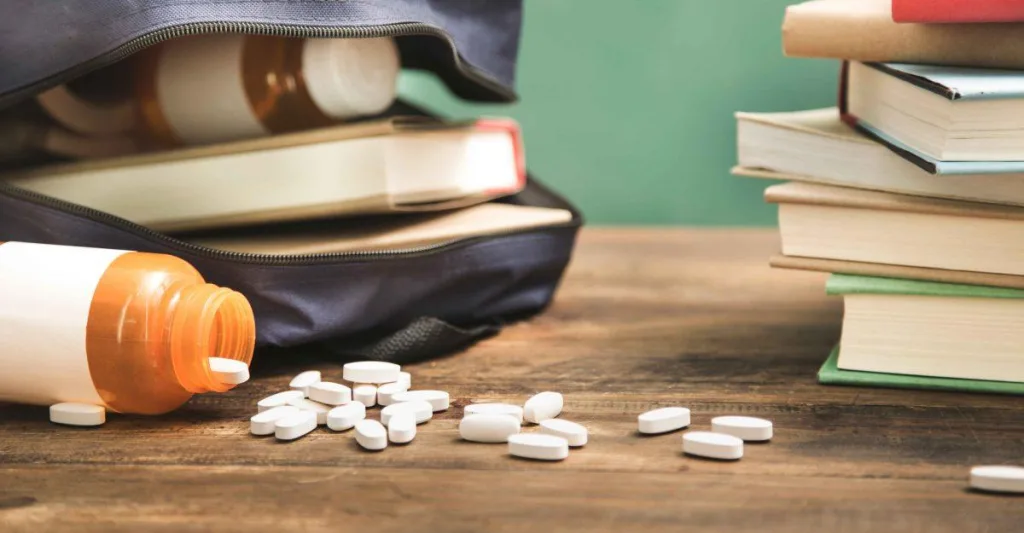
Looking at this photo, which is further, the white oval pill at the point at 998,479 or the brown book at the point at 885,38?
the brown book at the point at 885,38

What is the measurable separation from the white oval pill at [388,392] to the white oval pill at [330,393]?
0.06ft

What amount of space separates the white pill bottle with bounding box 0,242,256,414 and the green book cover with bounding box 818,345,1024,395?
15.3 inches

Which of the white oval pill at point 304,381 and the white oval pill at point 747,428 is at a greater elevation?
the white oval pill at point 747,428

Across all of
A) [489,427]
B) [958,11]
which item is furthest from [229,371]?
[958,11]

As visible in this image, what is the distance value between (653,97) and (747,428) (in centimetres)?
88

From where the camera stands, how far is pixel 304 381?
2.41 feet

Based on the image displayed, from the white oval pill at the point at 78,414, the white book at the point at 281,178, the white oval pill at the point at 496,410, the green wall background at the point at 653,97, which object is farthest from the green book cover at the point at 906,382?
the green wall background at the point at 653,97

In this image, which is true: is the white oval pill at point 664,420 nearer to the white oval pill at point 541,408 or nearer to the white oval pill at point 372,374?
the white oval pill at point 541,408

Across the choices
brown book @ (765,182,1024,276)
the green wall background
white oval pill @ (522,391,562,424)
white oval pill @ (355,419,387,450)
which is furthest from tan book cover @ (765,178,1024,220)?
the green wall background

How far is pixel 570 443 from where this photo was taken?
63 centimetres

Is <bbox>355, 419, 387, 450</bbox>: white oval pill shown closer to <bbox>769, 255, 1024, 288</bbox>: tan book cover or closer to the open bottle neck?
the open bottle neck

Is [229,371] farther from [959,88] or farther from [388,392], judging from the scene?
[959,88]

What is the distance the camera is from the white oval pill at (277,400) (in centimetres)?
69

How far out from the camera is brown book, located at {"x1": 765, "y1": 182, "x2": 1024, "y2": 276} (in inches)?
27.5
